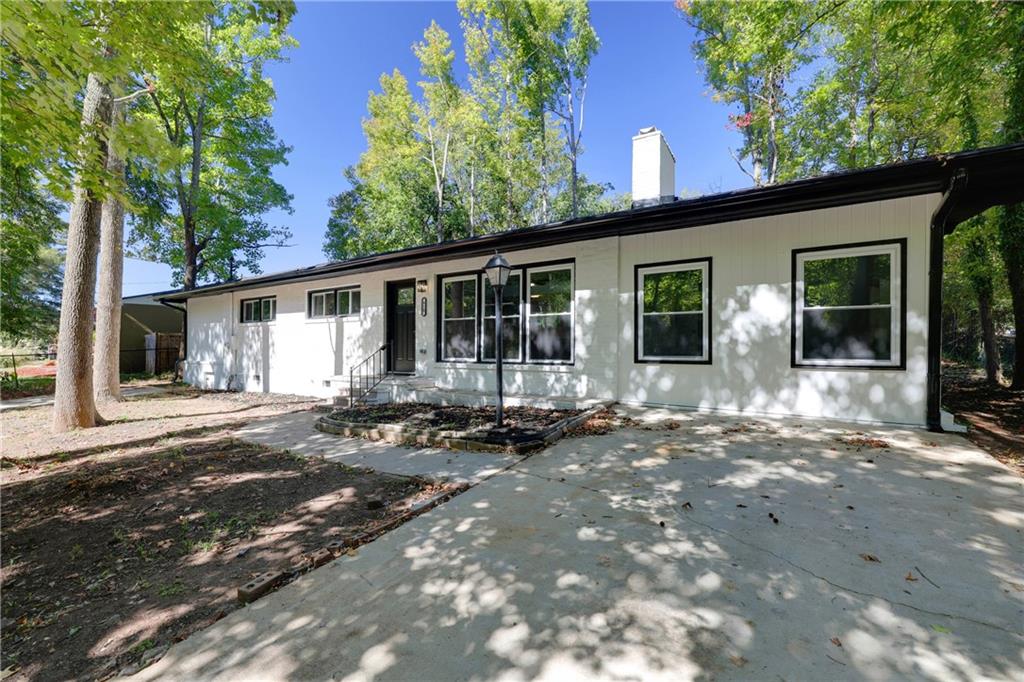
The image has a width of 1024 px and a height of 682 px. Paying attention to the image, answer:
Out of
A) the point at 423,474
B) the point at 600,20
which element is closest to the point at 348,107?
the point at 600,20

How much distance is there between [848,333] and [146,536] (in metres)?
8.35

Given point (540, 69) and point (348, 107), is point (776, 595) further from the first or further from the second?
point (348, 107)

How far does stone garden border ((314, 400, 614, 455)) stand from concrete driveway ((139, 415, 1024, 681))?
4.12 ft

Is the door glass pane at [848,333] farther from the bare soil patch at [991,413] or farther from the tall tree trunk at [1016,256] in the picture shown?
the tall tree trunk at [1016,256]

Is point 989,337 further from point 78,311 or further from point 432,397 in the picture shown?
point 78,311

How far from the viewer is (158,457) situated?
557cm

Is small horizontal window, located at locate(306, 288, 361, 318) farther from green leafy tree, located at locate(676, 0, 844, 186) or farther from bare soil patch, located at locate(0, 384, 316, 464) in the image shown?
green leafy tree, located at locate(676, 0, 844, 186)

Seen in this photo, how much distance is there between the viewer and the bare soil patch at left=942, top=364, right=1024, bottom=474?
15.7 ft

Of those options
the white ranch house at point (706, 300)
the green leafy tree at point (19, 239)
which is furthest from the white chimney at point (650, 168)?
the green leafy tree at point (19, 239)

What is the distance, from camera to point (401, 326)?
33.8ft

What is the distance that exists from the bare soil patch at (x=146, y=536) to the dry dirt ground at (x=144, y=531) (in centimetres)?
1

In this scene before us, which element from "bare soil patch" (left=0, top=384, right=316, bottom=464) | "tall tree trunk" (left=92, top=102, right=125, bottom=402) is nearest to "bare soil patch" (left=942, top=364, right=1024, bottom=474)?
"bare soil patch" (left=0, top=384, right=316, bottom=464)

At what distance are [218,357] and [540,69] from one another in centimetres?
1849

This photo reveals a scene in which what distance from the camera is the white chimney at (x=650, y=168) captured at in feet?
26.4
